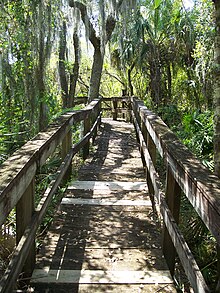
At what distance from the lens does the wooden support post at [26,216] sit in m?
2.32

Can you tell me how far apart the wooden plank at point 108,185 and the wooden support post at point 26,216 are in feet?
6.06

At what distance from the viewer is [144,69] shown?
1546cm

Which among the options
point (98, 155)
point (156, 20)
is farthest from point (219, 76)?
point (156, 20)

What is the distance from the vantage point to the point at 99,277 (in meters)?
2.60

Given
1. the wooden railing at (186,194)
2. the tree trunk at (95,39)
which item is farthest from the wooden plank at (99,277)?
the tree trunk at (95,39)

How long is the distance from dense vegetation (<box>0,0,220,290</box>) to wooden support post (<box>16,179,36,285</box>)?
5.06 ft

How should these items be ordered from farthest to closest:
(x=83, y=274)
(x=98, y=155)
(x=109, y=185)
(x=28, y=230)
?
(x=98, y=155) → (x=109, y=185) → (x=83, y=274) → (x=28, y=230)

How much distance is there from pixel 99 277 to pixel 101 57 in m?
9.16

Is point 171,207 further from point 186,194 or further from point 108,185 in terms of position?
point 108,185

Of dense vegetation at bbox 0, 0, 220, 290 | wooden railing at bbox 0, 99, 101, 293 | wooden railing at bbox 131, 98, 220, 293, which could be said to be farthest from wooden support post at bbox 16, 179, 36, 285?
dense vegetation at bbox 0, 0, 220, 290

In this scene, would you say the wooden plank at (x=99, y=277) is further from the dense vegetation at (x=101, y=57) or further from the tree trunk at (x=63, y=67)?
the tree trunk at (x=63, y=67)

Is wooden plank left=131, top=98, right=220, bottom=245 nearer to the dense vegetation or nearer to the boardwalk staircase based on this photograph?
the boardwalk staircase

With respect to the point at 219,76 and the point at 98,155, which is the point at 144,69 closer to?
the point at 98,155

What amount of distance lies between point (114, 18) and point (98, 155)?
5194 mm
